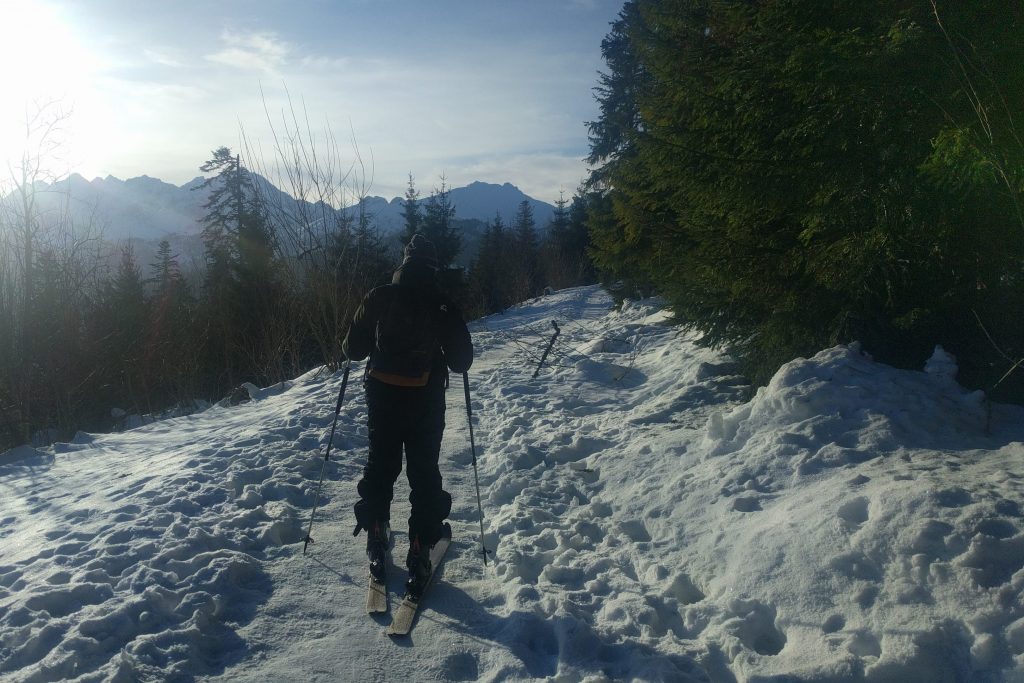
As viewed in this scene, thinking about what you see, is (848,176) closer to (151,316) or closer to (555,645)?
(555,645)

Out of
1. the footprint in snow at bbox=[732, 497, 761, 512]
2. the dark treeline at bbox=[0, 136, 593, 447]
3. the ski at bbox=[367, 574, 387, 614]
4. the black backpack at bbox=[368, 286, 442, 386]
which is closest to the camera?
Answer: the ski at bbox=[367, 574, 387, 614]

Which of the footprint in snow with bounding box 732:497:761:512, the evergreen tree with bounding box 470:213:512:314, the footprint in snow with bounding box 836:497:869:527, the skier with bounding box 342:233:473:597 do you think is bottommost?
the footprint in snow with bounding box 732:497:761:512

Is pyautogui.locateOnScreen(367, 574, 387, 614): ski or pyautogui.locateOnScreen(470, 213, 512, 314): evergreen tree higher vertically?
pyautogui.locateOnScreen(470, 213, 512, 314): evergreen tree

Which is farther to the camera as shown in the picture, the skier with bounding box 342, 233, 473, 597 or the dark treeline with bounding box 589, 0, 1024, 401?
the skier with bounding box 342, 233, 473, 597

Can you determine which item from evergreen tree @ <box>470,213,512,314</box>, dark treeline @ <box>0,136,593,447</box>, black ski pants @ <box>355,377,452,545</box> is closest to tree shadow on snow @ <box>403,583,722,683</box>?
black ski pants @ <box>355,377,452,545</box>

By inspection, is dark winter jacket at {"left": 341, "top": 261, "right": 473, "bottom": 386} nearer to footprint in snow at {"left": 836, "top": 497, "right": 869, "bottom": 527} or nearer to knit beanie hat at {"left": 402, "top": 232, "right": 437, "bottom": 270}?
knit beanie hat at {"left": 402, "top": 232, "right": 437, "bottom": 270}

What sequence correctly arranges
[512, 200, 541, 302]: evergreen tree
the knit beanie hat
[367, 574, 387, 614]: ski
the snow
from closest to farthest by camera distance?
the snow, [367, 574, 387, 614]: ski, the knit beanie hat, [512, 200, 541, 302]: evergreen tree

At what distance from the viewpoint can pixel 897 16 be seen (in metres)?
4.61

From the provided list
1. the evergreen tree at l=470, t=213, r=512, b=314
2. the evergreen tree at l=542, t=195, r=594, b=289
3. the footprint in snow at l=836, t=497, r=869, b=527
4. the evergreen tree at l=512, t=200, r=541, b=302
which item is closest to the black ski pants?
the footprint in snow at l=836, t=497, r=869, b=527

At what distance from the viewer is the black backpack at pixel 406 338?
435 centimetres

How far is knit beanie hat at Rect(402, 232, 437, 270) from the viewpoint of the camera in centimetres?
461

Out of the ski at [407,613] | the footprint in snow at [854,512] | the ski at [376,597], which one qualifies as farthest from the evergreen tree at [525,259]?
the footprint in snow at [854,512]

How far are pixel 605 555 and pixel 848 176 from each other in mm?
3669

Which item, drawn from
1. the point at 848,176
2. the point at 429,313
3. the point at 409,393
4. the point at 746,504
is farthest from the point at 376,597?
the point at 848,176
